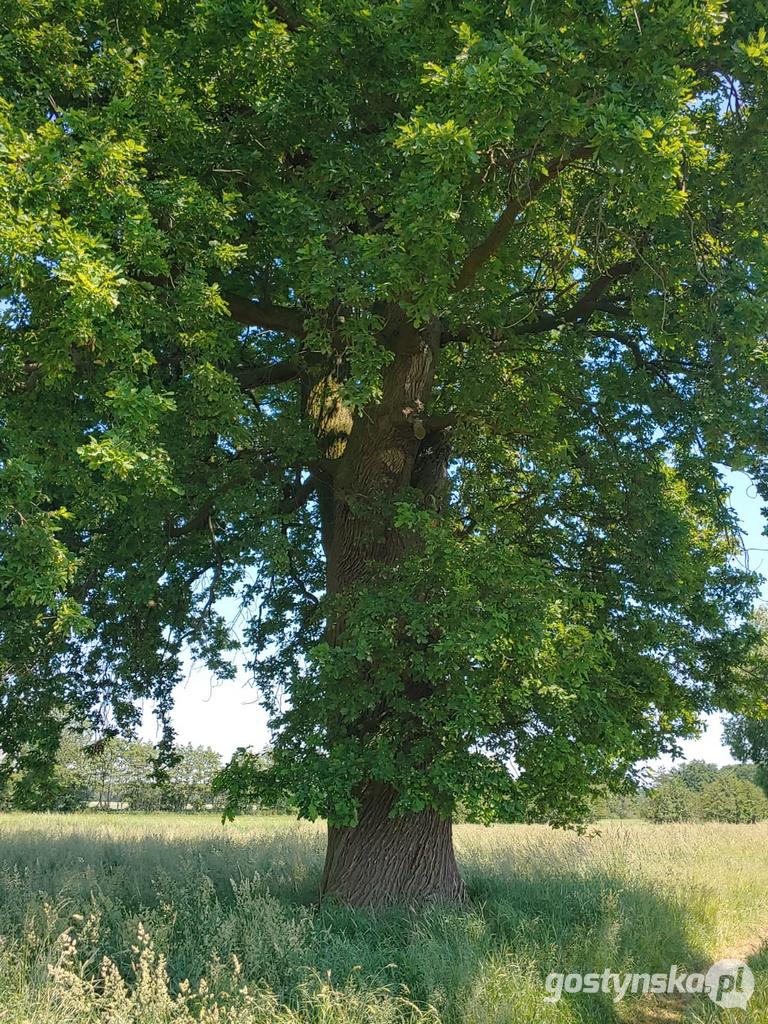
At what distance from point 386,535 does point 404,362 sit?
75.7 inches

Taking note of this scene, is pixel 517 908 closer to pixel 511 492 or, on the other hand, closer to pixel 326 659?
pixel 326 659

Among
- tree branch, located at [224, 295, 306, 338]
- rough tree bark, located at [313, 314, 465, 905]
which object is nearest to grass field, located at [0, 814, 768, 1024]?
rough tree bark, located at [313, 314, 465, 905]

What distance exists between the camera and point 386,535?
8.43 metres

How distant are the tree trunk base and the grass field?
0.85ft

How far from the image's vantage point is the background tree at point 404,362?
5227 millimetres

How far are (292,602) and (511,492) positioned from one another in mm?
3706

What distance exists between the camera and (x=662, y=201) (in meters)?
5.09

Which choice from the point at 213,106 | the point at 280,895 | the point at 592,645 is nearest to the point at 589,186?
the point at 213,106

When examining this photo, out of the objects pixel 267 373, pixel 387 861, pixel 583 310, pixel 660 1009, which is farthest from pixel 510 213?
pixel 660 1009

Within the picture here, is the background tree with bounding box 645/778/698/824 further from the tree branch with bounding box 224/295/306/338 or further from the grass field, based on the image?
the tree branch with bounding box 224/295/306/338

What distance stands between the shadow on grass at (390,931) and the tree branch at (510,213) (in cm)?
555

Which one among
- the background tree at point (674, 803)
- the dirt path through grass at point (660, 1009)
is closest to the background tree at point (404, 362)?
the dirt path through grass at point (660, 1009)

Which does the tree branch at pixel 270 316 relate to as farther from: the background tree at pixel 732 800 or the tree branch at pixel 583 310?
the background tree at pixel 732 800

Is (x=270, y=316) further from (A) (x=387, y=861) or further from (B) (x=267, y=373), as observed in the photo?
(A) (x=387, y=861)
